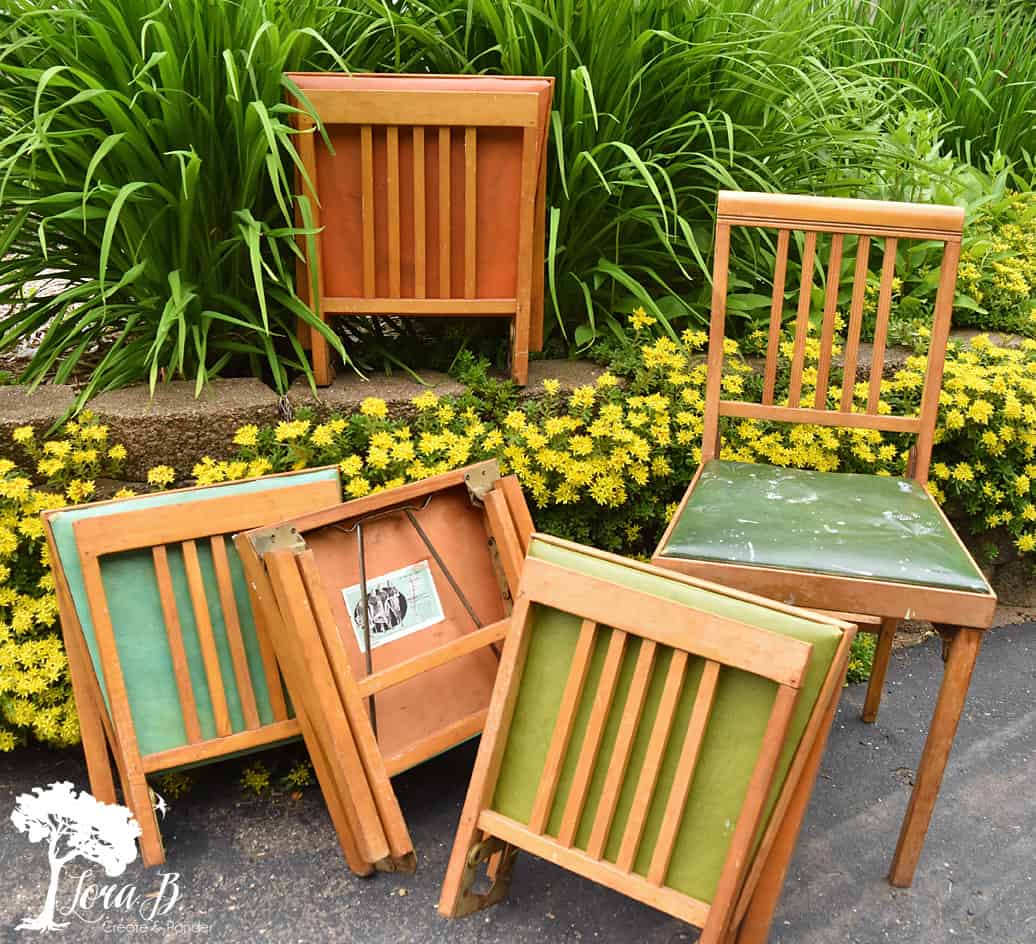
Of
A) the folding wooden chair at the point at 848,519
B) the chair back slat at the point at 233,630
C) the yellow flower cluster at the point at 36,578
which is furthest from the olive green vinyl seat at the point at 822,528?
the yellow flower cluster at the point at 36,578

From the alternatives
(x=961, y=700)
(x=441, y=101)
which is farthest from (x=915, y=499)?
(x=441, y=101)

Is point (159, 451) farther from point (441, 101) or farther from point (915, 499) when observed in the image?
point (915, 499)

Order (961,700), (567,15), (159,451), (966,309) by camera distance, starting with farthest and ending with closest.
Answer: (966,309) → (567,15) → (159,451) → (961,700)

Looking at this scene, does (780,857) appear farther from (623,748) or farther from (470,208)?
(470,208)

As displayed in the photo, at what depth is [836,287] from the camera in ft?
7.33

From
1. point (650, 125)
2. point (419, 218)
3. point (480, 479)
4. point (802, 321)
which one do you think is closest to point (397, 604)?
point (480, 479)

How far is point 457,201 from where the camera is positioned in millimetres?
2502

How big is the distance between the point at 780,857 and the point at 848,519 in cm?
67

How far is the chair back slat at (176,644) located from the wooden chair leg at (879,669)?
1.51 m

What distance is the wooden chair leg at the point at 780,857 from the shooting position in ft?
5.24

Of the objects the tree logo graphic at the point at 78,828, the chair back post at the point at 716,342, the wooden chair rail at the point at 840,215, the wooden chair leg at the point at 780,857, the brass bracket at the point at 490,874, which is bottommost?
the tree logo graphic at the point at 78,828

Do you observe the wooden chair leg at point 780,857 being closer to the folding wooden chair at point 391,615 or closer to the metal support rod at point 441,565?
the folding wooden chair at point 391,615

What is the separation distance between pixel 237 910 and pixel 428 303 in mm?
1439

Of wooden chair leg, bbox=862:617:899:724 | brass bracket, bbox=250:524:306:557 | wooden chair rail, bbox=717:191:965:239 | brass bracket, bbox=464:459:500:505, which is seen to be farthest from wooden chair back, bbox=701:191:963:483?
brass bracket, bbox=250:524:306:557
